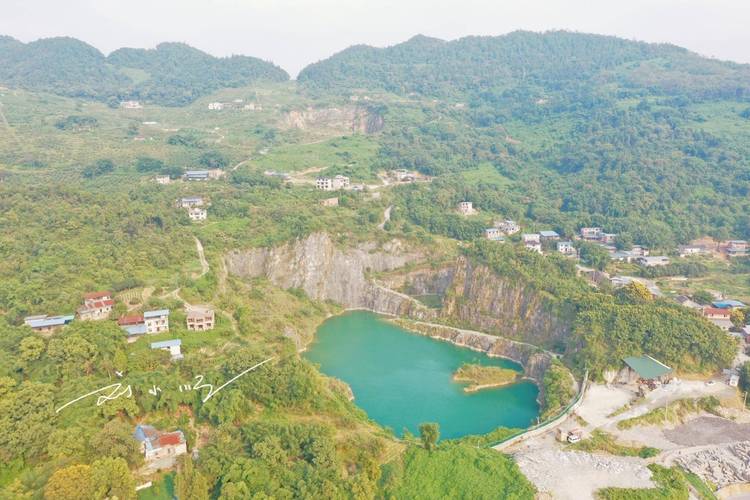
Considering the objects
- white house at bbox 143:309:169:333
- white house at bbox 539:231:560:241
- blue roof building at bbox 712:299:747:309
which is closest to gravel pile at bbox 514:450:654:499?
blue roof building at bbox 712:299:747:309

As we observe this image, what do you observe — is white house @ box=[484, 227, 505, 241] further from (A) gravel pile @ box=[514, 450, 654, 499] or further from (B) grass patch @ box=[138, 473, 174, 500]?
(B) grass patch @ box=[138, 473, 174, 500]

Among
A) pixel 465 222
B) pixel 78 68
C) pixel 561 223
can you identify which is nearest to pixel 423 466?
pixel 465 222

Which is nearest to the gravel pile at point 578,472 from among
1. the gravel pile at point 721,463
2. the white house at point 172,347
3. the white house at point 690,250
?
the gravel pile at point 721,463

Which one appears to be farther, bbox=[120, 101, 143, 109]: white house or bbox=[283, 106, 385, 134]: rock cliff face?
bbox=[120, 101, 143, 109]: white house

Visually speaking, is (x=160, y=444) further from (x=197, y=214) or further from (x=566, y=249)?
(x=566, y=249)

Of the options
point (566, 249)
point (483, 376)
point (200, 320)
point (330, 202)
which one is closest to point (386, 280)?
point (330, 202)

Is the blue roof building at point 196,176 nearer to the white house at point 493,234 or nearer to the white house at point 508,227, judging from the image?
the white house at point 493,234
